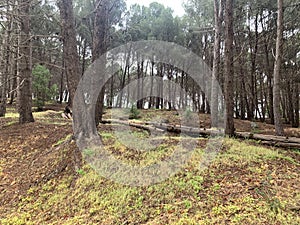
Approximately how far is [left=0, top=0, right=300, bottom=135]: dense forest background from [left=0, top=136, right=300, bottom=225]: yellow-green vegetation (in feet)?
7.07

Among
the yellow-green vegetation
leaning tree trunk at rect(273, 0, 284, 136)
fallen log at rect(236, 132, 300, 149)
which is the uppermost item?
leaning tree trunk at rect(273, 0, 284, 136)

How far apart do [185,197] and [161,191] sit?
0.36m

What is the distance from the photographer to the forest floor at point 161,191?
2.89m

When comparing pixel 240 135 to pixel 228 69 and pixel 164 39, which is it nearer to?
pixel 228 69

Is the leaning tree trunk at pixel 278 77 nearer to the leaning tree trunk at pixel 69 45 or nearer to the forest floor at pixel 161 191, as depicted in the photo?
the forest floor at pixel 161 191

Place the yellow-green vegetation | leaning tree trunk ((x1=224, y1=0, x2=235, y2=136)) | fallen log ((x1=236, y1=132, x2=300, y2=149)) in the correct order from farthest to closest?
leaning tree trunk ((x1=224, y1=0, x2=235, y2=136)), fallen log ((x1=236, y1=132, x2=300, y2=149)), the yellow-green vegetation

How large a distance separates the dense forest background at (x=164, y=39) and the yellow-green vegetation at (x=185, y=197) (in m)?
2.16

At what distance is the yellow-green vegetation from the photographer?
2852 millimetres

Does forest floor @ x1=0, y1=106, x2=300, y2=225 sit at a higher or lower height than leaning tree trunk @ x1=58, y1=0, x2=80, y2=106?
lower

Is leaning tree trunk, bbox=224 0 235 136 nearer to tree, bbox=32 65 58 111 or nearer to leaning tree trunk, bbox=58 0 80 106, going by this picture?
leaning tree trunk, bbox=58 0 80 106

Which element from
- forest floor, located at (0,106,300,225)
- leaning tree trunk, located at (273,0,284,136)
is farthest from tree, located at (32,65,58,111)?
leaning tree trunk, located at (273,0,284,136)

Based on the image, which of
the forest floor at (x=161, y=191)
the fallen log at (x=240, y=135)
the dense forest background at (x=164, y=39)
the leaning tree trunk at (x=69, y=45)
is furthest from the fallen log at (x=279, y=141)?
the leaning tree trunk at (x=69, y=45)

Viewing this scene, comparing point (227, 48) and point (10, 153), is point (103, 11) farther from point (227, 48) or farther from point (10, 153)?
point (10, 153)

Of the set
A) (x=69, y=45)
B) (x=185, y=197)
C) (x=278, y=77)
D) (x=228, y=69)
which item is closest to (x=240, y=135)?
(x=228, y=69)
